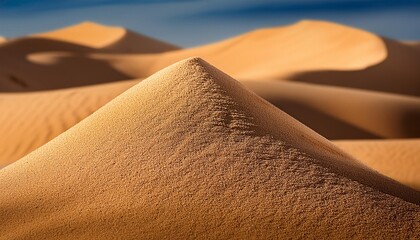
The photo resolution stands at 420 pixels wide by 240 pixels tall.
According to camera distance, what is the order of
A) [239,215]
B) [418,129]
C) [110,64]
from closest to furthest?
1. [239,215]
2. [418,129]
3. [110,64]

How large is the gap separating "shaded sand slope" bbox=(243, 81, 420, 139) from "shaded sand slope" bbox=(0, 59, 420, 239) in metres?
8.75

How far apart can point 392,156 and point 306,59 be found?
22207mm

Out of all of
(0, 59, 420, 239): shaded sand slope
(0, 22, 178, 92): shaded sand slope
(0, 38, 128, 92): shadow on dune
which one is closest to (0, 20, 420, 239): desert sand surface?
(0, 59, 420, 239): shaded sand slope

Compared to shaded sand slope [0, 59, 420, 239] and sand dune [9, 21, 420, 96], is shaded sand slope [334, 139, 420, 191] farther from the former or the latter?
sand dune [9, 21, 420, 96]

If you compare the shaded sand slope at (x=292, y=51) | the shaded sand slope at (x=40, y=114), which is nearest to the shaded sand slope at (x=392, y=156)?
the shaded sand slope at (x=40, y=114)

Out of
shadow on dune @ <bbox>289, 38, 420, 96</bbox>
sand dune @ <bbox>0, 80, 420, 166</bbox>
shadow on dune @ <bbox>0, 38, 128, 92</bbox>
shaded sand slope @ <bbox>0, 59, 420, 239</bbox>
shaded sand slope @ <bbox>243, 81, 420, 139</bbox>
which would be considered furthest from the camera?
shadow on dune @ <bbox>0, 38, 128, 92</bbox>

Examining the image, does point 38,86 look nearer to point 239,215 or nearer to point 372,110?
point 372,110

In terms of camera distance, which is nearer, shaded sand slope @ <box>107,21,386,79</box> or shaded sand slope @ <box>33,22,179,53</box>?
shaded sand slope @ <box>107,21,386,79</box>

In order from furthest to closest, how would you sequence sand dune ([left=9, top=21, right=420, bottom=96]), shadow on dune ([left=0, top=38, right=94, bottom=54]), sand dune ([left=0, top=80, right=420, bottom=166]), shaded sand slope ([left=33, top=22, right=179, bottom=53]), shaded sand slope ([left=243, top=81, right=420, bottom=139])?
shaded sand slope ([left=33, top=22, right=179, bottom=53]) → shadow on dune ([left=0, top=38, right=94, bottom=54]) → sand dune ([left=9, top=21, right=420, bottom=96]) → shaded sand slope ([left=243, top=81, right=420, bottom=139]) → sand dune ([left=0, top=80, right=420, bottom=166])

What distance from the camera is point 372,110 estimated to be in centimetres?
1650

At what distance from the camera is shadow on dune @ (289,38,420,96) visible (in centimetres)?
2467

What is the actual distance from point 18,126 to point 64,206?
9284mm

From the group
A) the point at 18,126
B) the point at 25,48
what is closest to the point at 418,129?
the point at 18,126

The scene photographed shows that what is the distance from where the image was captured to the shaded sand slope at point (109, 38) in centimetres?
4706
